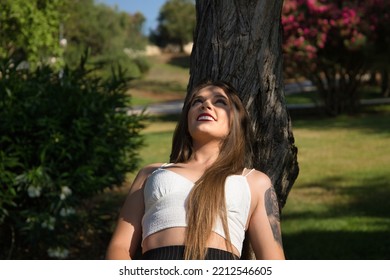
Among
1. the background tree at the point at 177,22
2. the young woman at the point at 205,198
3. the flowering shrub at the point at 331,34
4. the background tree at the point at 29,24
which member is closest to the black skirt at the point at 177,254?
the young woman at the point at 205,198

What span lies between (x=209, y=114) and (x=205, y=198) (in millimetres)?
449

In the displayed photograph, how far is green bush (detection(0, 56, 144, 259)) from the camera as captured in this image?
19.1 feet

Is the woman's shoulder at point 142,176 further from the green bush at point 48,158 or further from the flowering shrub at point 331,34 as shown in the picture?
the flowering shrub at point 331,34

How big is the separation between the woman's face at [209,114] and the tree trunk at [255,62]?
1.52 ft

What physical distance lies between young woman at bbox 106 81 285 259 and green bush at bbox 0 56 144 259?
3003 millimetres

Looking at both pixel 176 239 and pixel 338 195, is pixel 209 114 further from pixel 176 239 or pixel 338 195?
pixel 338 195

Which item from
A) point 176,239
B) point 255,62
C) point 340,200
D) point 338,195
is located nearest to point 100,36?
point 338,195

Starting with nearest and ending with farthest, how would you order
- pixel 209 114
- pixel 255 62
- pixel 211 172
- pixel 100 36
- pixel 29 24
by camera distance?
pixel 211 172 → pixel 209 114 → pixel 255 62 → pixel 29 24 → pixel 100 36

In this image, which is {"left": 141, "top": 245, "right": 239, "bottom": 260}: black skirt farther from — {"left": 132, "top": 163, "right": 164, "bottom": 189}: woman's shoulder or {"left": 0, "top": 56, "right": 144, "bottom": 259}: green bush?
{"left": 0, "top": 56, "right": 144, "bottom": 259}: green bush

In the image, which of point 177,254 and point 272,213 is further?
point 272,213

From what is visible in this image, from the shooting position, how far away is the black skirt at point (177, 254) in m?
2.68

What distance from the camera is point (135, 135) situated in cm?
689

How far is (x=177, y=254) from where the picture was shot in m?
2.68
